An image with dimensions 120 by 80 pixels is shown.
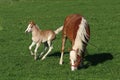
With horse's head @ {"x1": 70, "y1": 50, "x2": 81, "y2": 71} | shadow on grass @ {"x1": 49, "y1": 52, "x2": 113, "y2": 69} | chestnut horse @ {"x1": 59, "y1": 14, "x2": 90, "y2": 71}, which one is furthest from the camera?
shadow on grass @ {"x1": 49, "y1": 52, "x2": 113, "y2": 69}

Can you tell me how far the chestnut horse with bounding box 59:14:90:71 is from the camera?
47.5 feet

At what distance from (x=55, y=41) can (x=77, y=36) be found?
7.16 metres

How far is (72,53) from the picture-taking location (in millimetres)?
14328

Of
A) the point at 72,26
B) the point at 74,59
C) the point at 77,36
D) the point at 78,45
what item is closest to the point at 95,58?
the point at 72,26

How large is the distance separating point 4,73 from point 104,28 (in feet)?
41.1

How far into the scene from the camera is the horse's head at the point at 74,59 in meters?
14.3

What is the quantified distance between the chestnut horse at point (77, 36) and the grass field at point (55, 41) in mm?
422

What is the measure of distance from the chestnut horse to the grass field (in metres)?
0.42

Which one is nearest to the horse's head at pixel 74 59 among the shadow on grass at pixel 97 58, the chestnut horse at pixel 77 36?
the chestnut horse at pixel 77 36

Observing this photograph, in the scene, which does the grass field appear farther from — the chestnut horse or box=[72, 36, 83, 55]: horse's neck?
box=[72, 36, 83, 55]: horse's neck

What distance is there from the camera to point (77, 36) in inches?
589

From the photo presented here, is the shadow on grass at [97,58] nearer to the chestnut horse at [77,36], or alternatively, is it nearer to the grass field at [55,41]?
the grass field at [55,41]

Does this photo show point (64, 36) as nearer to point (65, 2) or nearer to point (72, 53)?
point (72, 53)

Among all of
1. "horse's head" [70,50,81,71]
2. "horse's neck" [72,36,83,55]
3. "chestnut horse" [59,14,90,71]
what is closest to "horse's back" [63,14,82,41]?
"chestnut horse" [59,14,90,71]
